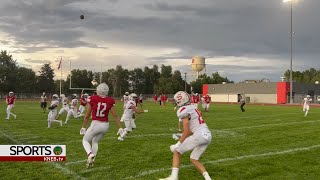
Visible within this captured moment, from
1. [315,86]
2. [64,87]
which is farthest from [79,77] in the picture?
[315,86]

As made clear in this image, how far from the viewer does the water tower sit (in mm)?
→ 109512

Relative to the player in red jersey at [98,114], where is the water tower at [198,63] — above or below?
above

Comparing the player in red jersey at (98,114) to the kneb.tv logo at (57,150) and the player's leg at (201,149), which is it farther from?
the player's leg at (201,149)

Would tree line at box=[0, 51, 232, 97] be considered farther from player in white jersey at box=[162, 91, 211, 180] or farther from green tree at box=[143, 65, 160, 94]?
player in white jersey at box=[162, 91, 211, 180]

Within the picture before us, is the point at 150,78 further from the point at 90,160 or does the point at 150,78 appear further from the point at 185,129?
the point at 185,129

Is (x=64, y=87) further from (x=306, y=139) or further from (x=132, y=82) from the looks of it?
(x=306, y=139)

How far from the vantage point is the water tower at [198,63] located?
110 metres

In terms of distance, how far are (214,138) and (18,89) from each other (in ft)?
306

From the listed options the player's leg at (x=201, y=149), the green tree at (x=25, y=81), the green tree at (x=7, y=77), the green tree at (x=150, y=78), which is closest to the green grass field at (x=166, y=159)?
the player's leg at (x=201, y=149)

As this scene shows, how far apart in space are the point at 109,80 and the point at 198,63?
26851 mm

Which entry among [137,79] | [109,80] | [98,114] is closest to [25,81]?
[109,80]

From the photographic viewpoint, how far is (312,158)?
33.9 feet

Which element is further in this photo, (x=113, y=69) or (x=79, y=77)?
(x=113, y=69)

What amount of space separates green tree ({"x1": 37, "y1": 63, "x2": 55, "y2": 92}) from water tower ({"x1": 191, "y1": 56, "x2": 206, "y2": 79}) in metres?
40.9
